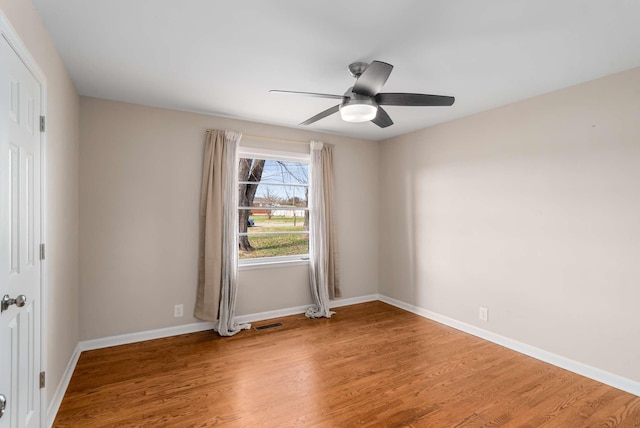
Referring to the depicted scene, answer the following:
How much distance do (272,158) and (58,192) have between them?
7.71ft

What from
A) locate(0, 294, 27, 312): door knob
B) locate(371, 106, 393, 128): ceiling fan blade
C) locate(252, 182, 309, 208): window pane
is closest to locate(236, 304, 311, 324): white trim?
locate(252, 182, 309, 208): window pane

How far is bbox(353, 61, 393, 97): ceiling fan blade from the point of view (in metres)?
1.95

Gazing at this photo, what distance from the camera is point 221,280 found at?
3.62 m

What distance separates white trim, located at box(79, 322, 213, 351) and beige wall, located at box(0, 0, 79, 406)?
0.20 meters

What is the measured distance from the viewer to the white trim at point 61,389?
204cm

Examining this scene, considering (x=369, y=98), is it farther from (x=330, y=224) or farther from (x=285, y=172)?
(x=330, y=224)

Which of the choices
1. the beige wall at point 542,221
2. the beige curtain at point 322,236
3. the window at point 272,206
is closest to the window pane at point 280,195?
the window at point 272,206

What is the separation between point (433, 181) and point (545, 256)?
155 centimetres

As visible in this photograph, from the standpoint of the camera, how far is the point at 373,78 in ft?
6.85

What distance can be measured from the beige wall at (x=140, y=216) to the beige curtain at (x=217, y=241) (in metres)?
0.11

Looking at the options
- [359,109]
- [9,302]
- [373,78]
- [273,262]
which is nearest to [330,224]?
[273,262]

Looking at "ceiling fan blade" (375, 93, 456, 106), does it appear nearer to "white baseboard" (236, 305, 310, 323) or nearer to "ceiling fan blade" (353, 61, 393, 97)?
"ceiling fan blade" (353, 61, 393, 97)

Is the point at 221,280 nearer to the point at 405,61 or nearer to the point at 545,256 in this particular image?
the point at 405,61

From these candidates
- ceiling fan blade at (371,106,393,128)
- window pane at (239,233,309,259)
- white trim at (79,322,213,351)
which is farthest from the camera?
window pane at (239,233,309,259)
